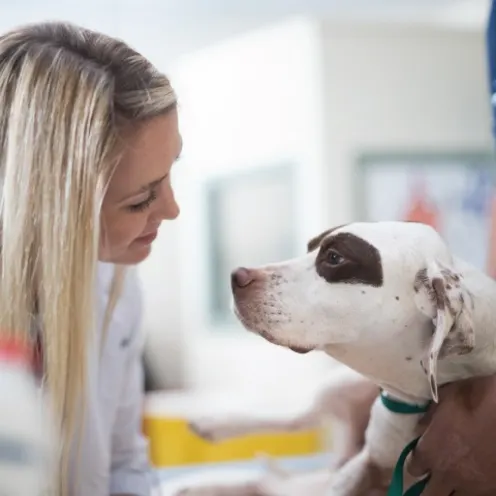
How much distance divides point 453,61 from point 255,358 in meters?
1.52

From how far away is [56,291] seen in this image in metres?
0.79

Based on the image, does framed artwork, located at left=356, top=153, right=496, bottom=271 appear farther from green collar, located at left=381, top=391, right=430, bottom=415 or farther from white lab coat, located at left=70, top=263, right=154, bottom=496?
green collar, located at left=381, top=391, right=430, bottom=415

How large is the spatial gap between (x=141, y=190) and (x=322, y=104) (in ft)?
7.93

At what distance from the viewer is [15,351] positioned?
605 mm

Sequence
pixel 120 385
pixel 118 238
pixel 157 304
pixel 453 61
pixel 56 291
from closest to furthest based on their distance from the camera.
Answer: pixel 56 291
pixel 118 238
pixel 120 385
pixel 453 61
pixel 157 304

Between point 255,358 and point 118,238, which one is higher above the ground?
point 118,238

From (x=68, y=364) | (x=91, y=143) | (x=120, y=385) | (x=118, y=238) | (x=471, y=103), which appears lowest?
(x=120, y=385)

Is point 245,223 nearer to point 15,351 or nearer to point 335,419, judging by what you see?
point 335,419

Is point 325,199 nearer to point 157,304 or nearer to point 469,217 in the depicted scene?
point 469,217

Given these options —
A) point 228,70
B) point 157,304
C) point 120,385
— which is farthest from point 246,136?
point 120,385

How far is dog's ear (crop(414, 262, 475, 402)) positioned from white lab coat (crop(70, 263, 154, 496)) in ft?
1.27

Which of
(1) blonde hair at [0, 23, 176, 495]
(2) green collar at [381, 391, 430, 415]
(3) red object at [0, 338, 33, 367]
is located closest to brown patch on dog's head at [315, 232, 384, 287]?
(2) green collar at [381, 391, 430, 415]

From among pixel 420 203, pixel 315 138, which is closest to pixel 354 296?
pixel 420 203

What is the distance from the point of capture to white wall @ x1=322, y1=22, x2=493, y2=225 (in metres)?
3.23
